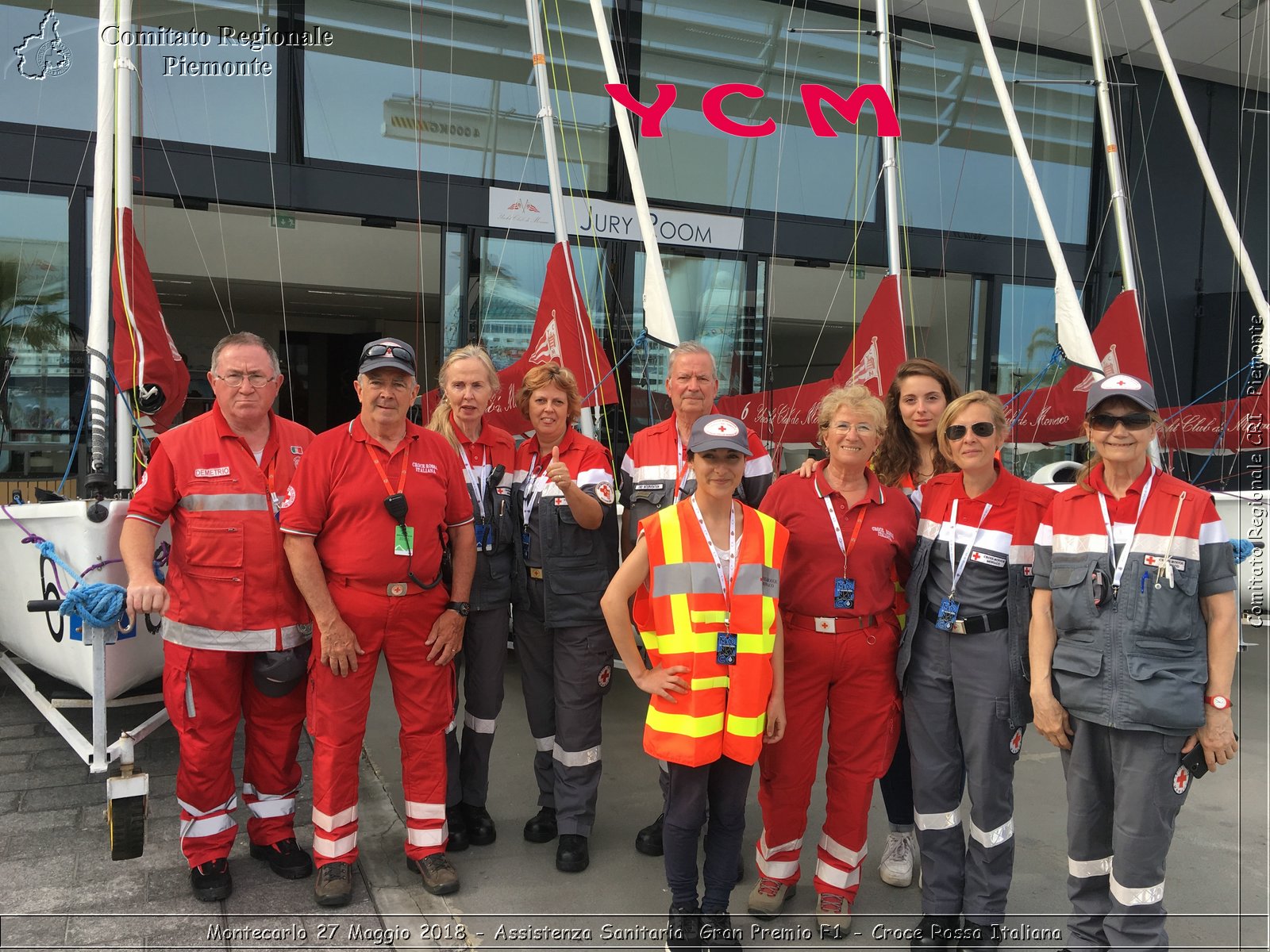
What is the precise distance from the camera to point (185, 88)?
755cm

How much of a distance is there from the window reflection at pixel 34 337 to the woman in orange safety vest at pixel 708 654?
6.70 metres

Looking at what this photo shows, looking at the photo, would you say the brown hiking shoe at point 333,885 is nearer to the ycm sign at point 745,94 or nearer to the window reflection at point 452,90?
the ycm sign at point 745,94

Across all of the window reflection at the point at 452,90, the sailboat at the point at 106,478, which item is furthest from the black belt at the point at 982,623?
the window reflection at the point at 452,90

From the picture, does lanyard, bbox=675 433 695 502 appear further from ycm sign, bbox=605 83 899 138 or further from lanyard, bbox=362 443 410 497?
ycm sign, bbox=605 83 899 138

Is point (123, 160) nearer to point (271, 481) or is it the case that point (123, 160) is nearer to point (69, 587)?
point (69, 587)

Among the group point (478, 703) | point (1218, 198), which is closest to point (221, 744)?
point (478, 703)

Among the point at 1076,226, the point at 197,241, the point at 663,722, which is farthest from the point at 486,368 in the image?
the point at 1076,226

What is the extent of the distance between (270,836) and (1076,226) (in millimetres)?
11923

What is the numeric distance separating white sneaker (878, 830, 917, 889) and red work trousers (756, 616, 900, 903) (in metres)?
0.32

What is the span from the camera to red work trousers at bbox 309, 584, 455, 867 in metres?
2.80

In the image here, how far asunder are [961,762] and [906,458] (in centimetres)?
109

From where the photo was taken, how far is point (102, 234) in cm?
406

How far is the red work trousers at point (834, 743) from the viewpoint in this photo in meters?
2.71

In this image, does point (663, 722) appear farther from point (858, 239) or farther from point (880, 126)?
point (858, 239)
